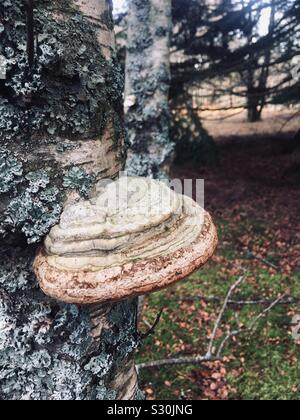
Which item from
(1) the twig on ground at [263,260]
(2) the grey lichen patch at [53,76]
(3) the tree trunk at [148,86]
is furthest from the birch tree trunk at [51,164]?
(1) the twig on ground at [263,260]

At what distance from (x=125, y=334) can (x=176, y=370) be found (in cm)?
321

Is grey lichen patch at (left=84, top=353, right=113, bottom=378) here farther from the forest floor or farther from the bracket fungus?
the forest floor

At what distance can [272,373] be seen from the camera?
13.9ft

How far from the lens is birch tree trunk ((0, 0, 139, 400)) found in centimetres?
123

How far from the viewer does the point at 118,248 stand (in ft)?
4.24

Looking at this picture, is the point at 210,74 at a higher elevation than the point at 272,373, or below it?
higher

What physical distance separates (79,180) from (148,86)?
9.73 feet

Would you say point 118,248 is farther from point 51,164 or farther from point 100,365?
point 100,365

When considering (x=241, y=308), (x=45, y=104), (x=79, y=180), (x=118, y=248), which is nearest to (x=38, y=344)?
(x=118, y=248)

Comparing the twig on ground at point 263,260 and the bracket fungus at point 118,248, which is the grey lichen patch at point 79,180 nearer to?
the bracket fungus at point 118,248

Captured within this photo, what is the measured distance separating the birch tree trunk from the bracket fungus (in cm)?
9

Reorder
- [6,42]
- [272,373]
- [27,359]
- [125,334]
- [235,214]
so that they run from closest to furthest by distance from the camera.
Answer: [6,42]
[27,359]
[125,334]
[272,373]
[235,214]

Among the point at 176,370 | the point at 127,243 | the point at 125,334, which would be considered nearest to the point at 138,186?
the point at 127,243

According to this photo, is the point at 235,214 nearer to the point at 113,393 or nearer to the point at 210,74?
the point at 210,74
